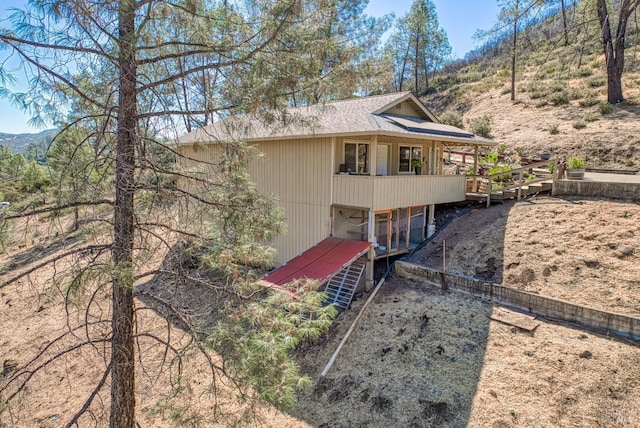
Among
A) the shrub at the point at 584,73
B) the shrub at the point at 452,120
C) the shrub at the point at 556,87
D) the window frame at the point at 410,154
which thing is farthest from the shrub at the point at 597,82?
the window frame at the point at 410,154

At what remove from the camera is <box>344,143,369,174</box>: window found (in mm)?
11375

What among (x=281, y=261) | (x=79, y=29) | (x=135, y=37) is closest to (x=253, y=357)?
(x=135, y=37)

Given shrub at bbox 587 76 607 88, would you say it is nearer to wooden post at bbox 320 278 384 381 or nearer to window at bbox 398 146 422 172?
window at bbox 398 146 422 172

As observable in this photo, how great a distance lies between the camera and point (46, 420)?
777 centimetres

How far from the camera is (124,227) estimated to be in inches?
185

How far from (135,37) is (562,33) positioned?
251 inches

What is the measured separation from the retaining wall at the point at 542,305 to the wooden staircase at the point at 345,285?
1.59m

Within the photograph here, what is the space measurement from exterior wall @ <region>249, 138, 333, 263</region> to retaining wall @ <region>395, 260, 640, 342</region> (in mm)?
3298

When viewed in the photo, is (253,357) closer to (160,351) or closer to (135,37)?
(135,37)

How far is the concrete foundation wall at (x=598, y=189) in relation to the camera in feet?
36.4

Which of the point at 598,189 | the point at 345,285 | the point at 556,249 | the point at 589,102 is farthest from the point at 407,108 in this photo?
the point at 589,102

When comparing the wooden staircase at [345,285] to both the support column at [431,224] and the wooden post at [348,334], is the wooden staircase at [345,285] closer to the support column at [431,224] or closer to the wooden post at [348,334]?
the wooden post at [348,334]

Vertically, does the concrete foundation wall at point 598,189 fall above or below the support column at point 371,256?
above

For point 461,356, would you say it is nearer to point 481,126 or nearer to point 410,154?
point 410,154
